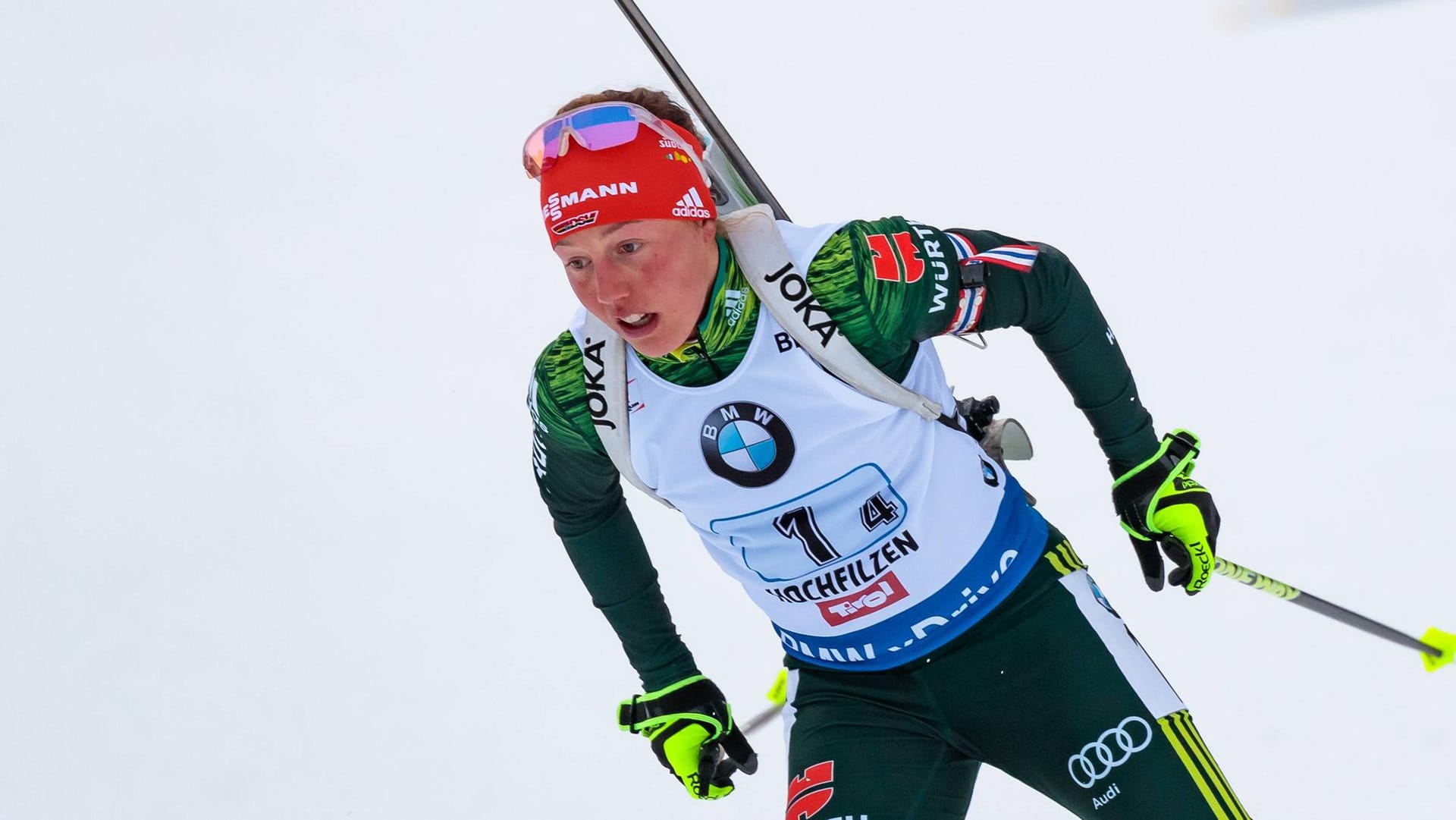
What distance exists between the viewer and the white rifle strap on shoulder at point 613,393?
222 centimetres

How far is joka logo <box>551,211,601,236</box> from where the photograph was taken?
6.82 feet

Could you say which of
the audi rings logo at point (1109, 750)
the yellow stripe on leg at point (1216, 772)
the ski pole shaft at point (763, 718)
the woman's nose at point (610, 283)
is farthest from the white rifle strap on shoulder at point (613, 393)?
the ski pole shaft at point (763, 718)

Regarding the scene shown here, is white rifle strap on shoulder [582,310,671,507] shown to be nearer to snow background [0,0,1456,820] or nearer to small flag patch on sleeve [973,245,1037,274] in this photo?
small flag patch on sleeve [973,245,1037,274]

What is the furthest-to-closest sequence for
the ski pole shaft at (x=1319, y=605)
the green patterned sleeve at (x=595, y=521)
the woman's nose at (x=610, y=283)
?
1. the ski pole shaft at (x=1319, y=605)
2. the green patterned sleeve at (x=595, y=521)
3. the woman's nose at (x=610, y=283)

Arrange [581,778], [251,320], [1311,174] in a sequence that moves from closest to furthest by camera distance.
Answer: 1. [581,778]
2. [1311,174]
3. [251,320]

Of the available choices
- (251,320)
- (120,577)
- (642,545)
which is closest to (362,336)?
(251,320)

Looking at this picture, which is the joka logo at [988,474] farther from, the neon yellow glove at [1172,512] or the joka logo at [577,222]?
the joka logo at [577,222]

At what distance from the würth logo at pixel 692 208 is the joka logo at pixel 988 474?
0.62m

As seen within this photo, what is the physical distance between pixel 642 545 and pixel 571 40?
334cm

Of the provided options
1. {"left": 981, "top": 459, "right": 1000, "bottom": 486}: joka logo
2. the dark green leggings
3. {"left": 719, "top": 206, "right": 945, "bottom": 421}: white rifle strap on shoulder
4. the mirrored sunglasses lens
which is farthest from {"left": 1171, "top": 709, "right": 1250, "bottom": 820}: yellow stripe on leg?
the mirrored sunglasses lens

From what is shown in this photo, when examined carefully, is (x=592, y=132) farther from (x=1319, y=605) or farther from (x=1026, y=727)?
(x=1319, y=605)

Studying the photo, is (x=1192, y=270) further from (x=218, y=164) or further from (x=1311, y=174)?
(x=218, y=164)

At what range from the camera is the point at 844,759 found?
229 cm

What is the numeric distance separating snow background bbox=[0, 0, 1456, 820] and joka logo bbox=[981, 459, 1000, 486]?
3.81 feet
